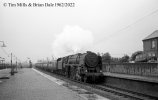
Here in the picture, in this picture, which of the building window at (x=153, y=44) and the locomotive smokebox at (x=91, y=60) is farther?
the building window at (x=153, y=44)

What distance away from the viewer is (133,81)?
1698 cm

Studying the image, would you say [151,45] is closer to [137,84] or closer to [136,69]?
[136,69]

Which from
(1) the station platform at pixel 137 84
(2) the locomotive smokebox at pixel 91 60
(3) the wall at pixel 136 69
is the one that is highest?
(2) the locomotive smokebox at pixel 91 60

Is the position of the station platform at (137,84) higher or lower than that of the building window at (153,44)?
lower

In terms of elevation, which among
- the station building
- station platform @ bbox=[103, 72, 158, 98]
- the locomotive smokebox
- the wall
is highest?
the station building

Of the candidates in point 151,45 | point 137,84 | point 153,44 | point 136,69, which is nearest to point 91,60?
point 136,69

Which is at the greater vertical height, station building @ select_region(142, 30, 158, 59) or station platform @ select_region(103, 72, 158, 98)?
station building @ select_region(142, 30, 158, 59)

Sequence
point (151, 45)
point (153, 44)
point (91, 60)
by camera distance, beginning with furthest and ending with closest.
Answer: point (151, 45) → point (153, 44) → point (91, 60)

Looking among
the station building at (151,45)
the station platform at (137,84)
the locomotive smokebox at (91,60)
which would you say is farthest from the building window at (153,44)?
the station platform at (137,84)

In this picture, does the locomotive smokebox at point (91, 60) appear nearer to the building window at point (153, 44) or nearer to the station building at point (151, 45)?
the station building at point (151, 45)

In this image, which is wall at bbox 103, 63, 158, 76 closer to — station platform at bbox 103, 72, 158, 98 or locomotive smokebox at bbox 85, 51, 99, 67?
station platform at bbox 103, 72, 158, 98

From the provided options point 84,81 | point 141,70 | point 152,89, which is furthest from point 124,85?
point 141,70

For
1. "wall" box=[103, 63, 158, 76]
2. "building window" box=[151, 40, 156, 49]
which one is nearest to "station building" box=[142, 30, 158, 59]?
"building window" box=[151, 40, 156, 49]

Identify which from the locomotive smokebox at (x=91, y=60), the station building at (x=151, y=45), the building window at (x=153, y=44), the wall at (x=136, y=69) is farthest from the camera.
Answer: the building window at (x=153, y=44)
